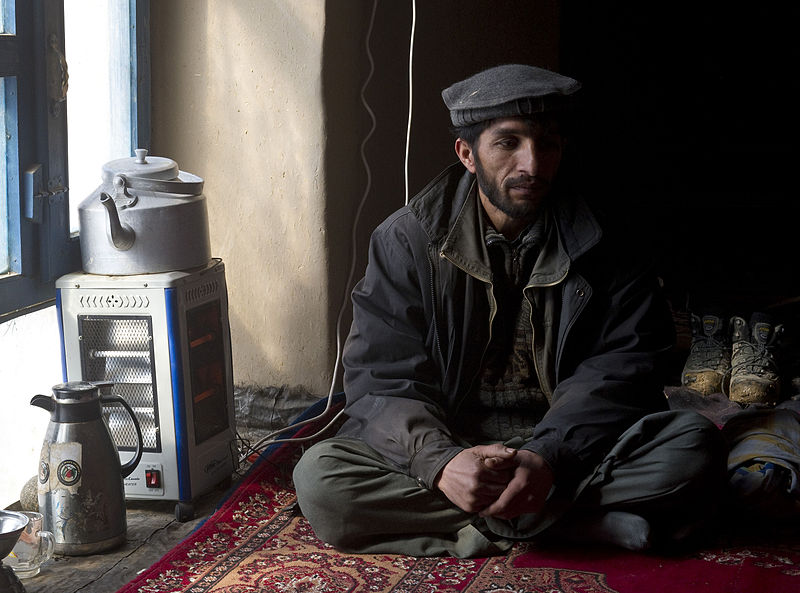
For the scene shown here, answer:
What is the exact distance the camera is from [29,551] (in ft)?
7.61

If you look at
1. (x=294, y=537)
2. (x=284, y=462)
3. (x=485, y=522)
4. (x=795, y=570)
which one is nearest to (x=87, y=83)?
(x=284, y=462)

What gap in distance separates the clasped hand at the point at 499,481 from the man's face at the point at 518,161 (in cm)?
62

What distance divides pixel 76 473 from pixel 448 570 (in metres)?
0.87

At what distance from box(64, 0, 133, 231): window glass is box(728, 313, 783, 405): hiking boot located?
2185mm

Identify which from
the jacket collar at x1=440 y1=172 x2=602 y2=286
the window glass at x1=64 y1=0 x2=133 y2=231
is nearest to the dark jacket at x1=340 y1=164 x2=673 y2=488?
the jacket collar at x1=440 y1=172 x2=602 y2=286

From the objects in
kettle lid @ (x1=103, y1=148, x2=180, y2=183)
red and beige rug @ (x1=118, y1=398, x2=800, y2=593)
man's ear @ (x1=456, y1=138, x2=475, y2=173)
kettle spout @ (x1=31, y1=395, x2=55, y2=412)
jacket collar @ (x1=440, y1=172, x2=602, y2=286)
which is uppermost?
man's ear @ (x1=456, y1=138, x2=475, y2=173)

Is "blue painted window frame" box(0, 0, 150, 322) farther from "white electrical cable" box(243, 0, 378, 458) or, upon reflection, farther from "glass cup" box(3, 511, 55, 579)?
"white electrical cable" box(243, 0, 378, 458)

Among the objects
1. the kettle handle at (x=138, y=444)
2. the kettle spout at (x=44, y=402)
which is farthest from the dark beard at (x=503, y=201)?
the kettle spout at (x=44, y=402)

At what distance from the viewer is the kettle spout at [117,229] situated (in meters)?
2.61

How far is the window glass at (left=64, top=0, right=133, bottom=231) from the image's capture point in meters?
2.97

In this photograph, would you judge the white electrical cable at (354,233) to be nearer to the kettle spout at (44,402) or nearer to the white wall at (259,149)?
the white wall at (259,149)

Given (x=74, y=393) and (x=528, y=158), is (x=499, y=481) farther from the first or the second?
(x=74, y=393)

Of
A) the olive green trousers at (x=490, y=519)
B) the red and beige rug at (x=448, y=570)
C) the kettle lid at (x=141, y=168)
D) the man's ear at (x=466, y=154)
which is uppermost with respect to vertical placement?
the man's ear at (x=466, y=154)

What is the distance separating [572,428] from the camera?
7.82 feet
